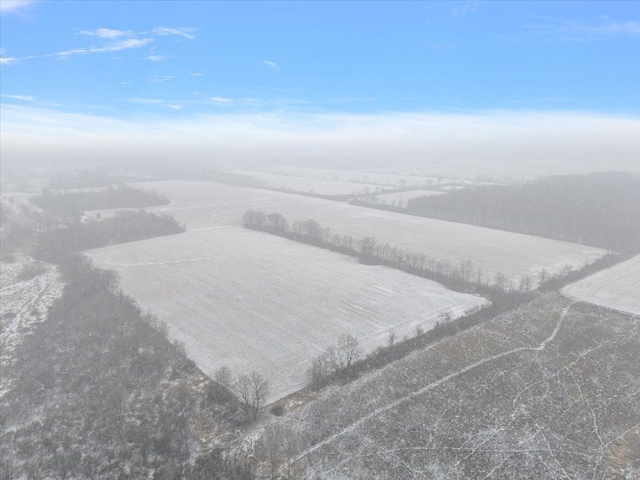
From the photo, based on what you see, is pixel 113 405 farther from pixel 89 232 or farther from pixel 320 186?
pixel 320 186

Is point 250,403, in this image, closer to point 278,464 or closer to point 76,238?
point 278,464

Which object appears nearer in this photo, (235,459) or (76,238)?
(235,459)

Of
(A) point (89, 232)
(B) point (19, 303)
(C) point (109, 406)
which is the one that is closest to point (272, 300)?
(C) point (109, 406)

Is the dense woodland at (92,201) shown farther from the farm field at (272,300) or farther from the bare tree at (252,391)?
the bare tree at (252,391)

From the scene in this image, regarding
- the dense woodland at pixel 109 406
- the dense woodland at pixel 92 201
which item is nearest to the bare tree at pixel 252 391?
the dense woodland at pixel 109 406

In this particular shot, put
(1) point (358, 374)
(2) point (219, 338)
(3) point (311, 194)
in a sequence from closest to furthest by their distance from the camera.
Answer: (1) point (358, 374) < (2) point (219, 338) < (3) point (311, 194)

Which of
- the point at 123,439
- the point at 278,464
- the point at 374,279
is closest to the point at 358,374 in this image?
the point at 278,464
